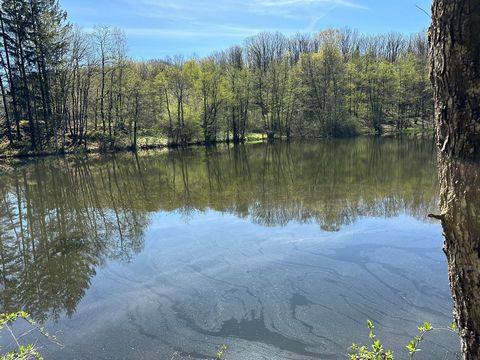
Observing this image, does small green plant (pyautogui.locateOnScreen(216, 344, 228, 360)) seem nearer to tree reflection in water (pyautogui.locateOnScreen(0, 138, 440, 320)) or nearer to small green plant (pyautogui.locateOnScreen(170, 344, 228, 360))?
small green plant (pyautogui.locateOnScreen(170, 344, 228, 360))

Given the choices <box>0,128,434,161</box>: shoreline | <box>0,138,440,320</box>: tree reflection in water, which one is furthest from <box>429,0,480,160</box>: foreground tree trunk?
<box>0,128,434,161</box>: shoreline

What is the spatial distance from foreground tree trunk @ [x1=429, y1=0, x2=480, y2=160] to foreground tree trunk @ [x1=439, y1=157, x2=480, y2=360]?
108 millimetres

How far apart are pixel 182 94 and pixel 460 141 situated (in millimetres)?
48711

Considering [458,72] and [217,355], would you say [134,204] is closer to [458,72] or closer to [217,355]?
[217,355]

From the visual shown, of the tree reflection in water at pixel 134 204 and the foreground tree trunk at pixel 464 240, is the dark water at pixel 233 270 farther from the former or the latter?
the foreground tree trunk at pixel 464 240

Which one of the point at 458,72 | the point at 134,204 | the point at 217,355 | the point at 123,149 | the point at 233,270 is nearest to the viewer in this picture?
the point at 458,72

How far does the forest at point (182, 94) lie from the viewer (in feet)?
127

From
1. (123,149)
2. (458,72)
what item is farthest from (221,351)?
(123,149)

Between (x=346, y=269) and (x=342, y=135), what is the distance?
2004 inches

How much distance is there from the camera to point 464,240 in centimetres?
184

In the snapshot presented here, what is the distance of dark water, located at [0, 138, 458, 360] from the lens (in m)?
5.46

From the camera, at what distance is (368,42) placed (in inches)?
2844

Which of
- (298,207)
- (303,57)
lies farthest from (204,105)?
(298,207)

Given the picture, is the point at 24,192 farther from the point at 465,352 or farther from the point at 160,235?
the point at 465,352
